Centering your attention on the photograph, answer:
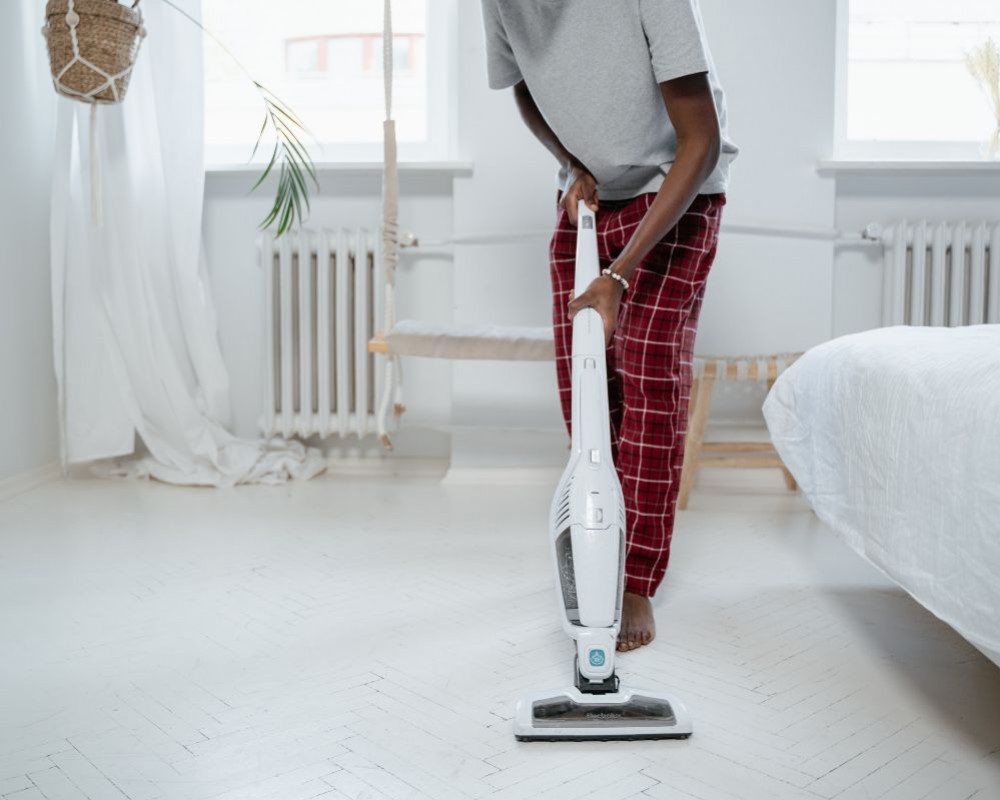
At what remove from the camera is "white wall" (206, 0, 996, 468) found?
2881mm

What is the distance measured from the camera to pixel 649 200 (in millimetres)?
1544

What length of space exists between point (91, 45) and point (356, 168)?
0.90 m

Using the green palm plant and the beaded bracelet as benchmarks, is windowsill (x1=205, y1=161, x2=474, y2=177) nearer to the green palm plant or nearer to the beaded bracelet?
the green palm plant

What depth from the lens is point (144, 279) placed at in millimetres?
2818

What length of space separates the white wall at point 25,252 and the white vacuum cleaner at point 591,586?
2.04 meters

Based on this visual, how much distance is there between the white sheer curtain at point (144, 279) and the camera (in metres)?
2.80

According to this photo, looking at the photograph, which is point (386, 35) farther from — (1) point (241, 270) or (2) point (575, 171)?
(1) point (241, 270)

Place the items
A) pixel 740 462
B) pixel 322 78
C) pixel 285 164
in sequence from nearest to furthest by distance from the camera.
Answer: pixel 740 462, pixel 285 164, pixel 322 78

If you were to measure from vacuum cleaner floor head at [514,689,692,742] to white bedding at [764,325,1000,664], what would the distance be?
0.34 metres

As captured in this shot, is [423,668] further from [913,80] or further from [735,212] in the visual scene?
[913,80]

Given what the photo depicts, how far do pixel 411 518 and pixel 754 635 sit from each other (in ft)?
3.48

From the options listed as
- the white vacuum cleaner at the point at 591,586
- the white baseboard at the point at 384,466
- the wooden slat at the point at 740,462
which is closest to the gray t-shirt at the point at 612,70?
the white vacuum cleaner at the point at 591,586

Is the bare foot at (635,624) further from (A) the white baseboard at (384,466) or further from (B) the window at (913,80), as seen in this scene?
(B) the window at (913,80)

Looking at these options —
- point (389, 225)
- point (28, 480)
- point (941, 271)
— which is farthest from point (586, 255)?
point (28, 480)
